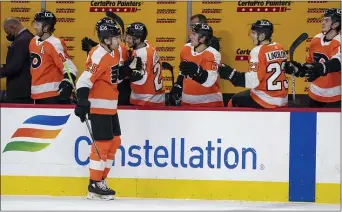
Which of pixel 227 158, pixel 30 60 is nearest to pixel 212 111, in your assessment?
pixel 227 158

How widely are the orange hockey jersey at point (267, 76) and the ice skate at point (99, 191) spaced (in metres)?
→ 1.38

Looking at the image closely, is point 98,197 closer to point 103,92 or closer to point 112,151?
point 112,151

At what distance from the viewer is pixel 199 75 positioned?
7.98 meters

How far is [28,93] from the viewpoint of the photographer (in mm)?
8930

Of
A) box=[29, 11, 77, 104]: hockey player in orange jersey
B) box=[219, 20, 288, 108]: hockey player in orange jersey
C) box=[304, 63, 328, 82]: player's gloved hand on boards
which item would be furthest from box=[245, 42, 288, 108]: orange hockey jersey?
box=[29, 11, 77, 104]: hockey player in orange jersey

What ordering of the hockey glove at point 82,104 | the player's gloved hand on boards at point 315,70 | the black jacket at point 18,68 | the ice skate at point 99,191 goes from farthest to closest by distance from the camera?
the black jacket at point 18,68
the player's gloved hand on boards at point 315,70
the ice skate at point 99,191
the hockey glove at point 82,104

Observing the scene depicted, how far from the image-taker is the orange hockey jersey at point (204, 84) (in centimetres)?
816

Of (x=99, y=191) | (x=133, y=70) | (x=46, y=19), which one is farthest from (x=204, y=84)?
(x=46, y=19)

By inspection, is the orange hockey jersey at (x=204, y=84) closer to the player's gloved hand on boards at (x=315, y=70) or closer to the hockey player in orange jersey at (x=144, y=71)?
the hockey player in orange jersey at (x=144, y=71)

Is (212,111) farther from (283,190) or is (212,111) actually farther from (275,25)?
(275,25)

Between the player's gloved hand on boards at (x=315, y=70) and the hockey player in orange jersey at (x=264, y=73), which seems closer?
the hockey player in orange jersey at (x=264, y=73)

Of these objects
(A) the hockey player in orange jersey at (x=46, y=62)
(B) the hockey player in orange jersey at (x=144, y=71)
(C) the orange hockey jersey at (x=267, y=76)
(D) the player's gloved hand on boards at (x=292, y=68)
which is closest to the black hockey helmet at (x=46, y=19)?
(A) the hockey player in orange jersey at (x=46, y=62)

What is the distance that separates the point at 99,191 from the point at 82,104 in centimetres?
76

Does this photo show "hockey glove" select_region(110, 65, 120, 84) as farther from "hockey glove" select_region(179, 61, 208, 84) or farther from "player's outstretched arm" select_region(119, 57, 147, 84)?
"hockey glove" select_region(179, 61, 208, 84)
